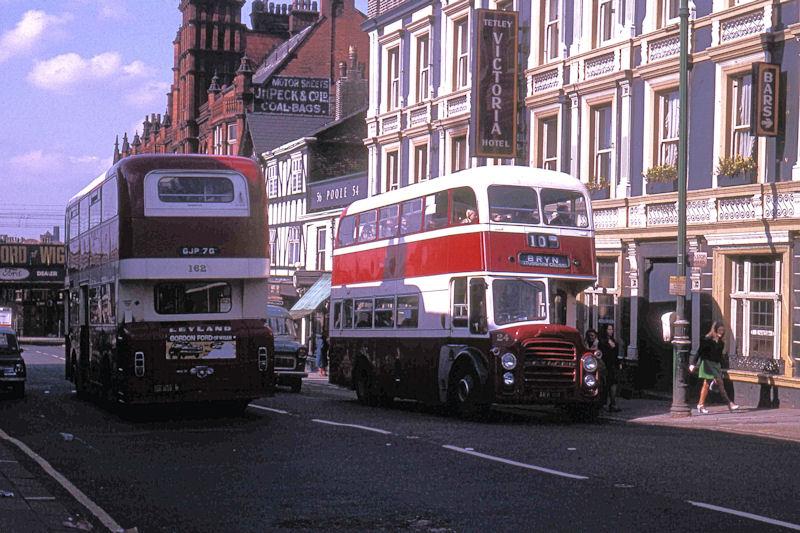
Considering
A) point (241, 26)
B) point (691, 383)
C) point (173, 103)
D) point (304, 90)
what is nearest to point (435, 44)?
point (691, 383)

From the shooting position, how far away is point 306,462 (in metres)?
15.1

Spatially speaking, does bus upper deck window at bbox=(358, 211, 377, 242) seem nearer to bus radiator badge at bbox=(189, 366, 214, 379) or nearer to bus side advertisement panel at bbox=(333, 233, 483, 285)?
bus side advertisement panel at bbox=(333, 233, 483, 285)

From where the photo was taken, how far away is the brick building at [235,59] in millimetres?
80688

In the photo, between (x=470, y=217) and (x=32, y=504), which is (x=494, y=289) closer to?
(x=470, y=217)

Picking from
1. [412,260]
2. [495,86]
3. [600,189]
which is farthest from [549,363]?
[495,86]

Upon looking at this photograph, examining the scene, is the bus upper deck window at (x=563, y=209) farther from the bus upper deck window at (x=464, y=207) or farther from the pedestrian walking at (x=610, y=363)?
the pedestrian walking at (x=610, y=363)

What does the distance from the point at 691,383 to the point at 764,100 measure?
6.34 metres

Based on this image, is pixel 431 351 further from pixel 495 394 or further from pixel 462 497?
pixel 462 497

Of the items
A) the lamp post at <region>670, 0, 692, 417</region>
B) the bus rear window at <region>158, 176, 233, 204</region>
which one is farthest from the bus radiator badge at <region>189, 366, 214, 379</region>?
the lamp post at <region>670, 0, 692, 417</region>

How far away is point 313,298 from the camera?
182 feet

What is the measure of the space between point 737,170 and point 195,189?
11.1 metres

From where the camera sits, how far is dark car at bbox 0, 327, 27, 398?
1146 inches

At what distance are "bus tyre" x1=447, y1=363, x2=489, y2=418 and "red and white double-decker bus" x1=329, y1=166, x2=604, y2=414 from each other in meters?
0.03

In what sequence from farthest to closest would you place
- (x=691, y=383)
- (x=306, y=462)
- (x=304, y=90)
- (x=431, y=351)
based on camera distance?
1. (x=304, y=90)
2. (x=691, y=383)
3. (x=431, y=351)
4. (x=306, y=462)
